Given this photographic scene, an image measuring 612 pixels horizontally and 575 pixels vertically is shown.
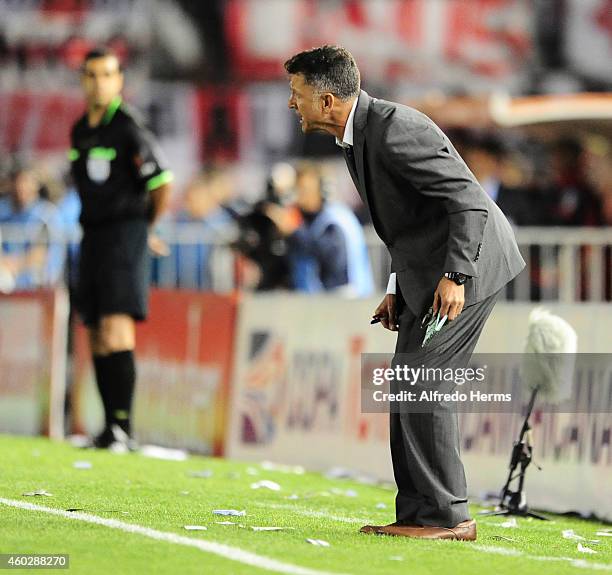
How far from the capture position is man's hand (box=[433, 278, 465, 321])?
6.88m

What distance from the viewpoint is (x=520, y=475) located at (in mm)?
9523

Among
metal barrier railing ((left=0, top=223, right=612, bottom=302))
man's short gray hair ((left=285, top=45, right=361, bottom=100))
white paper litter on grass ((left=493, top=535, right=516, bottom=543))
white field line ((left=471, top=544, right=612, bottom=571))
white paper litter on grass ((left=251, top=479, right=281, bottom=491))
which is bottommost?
white paper litter on grass ((left=251, top=479, right=281, bottom=491))

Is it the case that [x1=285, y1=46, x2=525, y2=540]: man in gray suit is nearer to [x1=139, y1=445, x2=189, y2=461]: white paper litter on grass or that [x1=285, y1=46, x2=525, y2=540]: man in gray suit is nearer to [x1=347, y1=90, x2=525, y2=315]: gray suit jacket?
[x1=347, y1=90, x2=525, y2=315]: gray suit jacket

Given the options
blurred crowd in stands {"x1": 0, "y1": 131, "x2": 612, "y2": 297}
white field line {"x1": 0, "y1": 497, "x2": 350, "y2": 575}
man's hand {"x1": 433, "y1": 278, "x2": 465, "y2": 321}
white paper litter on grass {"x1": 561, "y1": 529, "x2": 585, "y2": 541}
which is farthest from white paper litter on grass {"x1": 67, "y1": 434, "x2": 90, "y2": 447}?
man's hand {"x1": 433, "y1": 278, "x2": 465, "y2": 321}

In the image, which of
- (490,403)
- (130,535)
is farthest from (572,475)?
(130,535)

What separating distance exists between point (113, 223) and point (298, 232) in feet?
7.98

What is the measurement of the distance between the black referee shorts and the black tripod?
304cm

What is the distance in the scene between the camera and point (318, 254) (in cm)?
1309

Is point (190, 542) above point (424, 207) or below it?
below

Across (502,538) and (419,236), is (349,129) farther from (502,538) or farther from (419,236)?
(502,538)

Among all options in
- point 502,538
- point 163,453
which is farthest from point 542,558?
point 163,453

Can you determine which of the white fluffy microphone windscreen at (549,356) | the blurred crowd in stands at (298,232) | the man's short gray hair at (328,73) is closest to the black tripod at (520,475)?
the white fluffy microphone windscreen at (549,356)

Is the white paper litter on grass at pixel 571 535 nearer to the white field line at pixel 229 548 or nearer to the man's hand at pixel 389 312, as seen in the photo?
the white field line at pixel 229 548

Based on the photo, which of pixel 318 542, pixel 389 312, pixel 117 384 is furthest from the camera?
pixel 117 384
